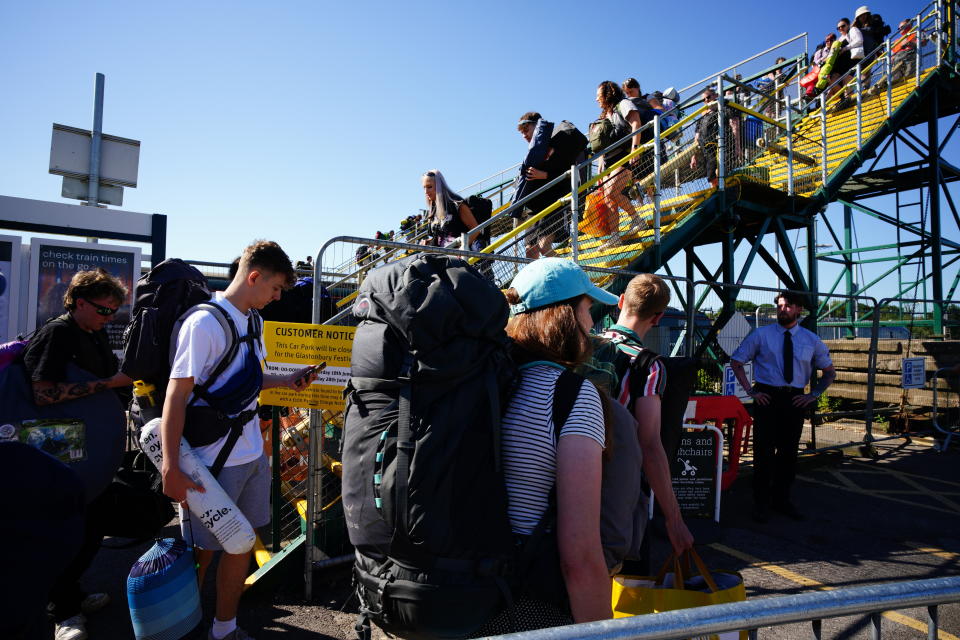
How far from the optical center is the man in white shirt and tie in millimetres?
5258

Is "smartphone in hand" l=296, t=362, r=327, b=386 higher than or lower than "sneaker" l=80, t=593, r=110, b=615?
A: higher

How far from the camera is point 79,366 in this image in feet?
10.2

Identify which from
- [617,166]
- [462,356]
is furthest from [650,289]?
[617,166]

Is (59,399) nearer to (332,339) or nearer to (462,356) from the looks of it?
(332,339)

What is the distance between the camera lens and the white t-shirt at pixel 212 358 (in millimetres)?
2389

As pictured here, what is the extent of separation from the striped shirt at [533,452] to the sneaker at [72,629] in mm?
2977

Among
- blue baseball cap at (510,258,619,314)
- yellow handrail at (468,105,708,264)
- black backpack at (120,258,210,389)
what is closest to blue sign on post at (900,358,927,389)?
yellow handrail at (468,105,708,264)

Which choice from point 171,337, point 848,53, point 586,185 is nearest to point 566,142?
point 586,185

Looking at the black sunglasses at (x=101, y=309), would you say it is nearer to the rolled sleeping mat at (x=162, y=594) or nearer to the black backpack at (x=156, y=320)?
the black backpack at (x=156, y=320)

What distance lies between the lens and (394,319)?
4.71ft

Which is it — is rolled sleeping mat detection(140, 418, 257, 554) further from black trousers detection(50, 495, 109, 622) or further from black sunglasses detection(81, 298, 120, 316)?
black sunglasses detection(81, 298, 120, 316)

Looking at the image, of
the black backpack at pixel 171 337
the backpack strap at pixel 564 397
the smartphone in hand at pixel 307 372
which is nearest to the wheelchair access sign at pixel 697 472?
the smartphone in hand at pixel 307 372

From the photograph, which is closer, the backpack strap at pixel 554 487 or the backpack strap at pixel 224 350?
the backpack strap at pixel 554 487

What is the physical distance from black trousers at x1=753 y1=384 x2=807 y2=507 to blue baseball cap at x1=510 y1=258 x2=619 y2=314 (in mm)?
4562
